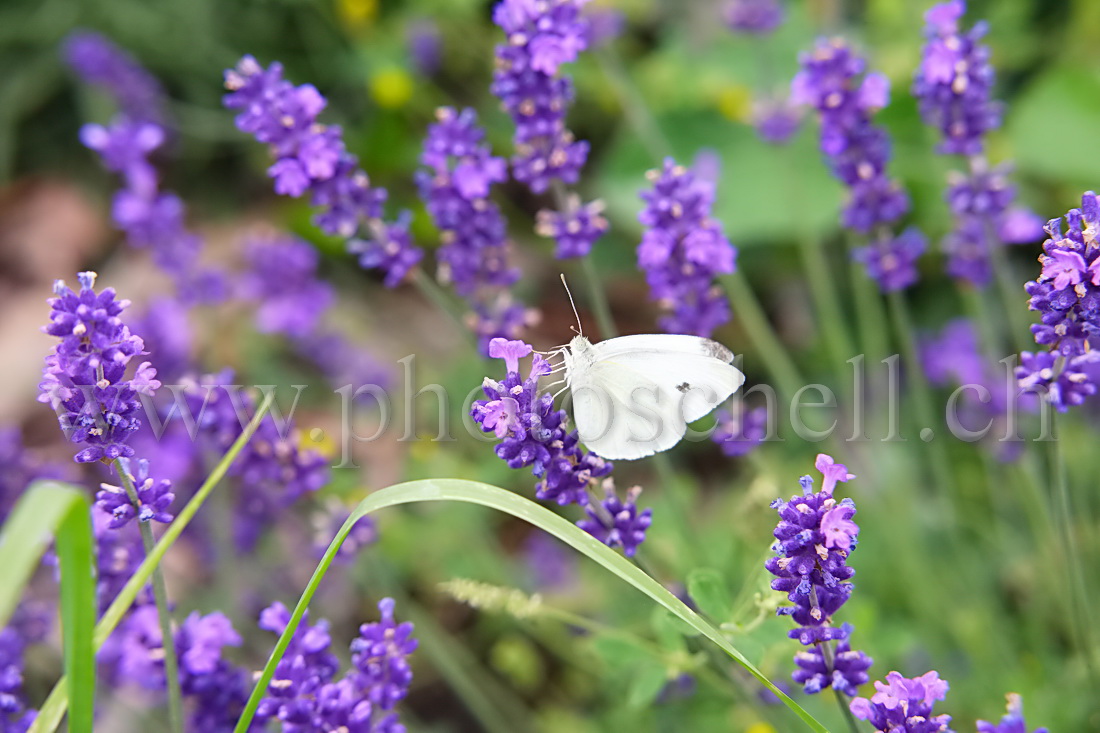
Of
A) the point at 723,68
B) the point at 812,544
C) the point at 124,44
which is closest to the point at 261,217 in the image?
the point at 124,44

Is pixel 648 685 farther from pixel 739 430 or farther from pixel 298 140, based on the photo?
pixel 298 140

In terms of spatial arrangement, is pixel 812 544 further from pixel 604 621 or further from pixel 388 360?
pixel 388 360

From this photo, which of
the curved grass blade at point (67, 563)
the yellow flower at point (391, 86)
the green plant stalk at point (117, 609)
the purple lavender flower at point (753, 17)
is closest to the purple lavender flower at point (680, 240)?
the green plant stalk at point (117, 609)

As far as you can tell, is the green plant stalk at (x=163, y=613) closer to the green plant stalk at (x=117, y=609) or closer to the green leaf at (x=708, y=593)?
the green plant stalk at (x=117, y=609)

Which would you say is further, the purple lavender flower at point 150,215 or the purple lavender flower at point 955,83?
the purple lavender flower at point 150,215

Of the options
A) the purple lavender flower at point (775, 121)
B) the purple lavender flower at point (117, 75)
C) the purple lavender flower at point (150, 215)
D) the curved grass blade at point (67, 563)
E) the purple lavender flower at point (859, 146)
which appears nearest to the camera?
the curved grass blade at point (67, 563)

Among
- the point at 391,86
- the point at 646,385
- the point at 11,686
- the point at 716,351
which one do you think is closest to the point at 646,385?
the point at 646,385

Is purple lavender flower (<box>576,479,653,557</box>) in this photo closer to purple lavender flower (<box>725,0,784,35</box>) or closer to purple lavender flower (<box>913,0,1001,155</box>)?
purple lavender flower (<box>913,0,1001,155</box>)
